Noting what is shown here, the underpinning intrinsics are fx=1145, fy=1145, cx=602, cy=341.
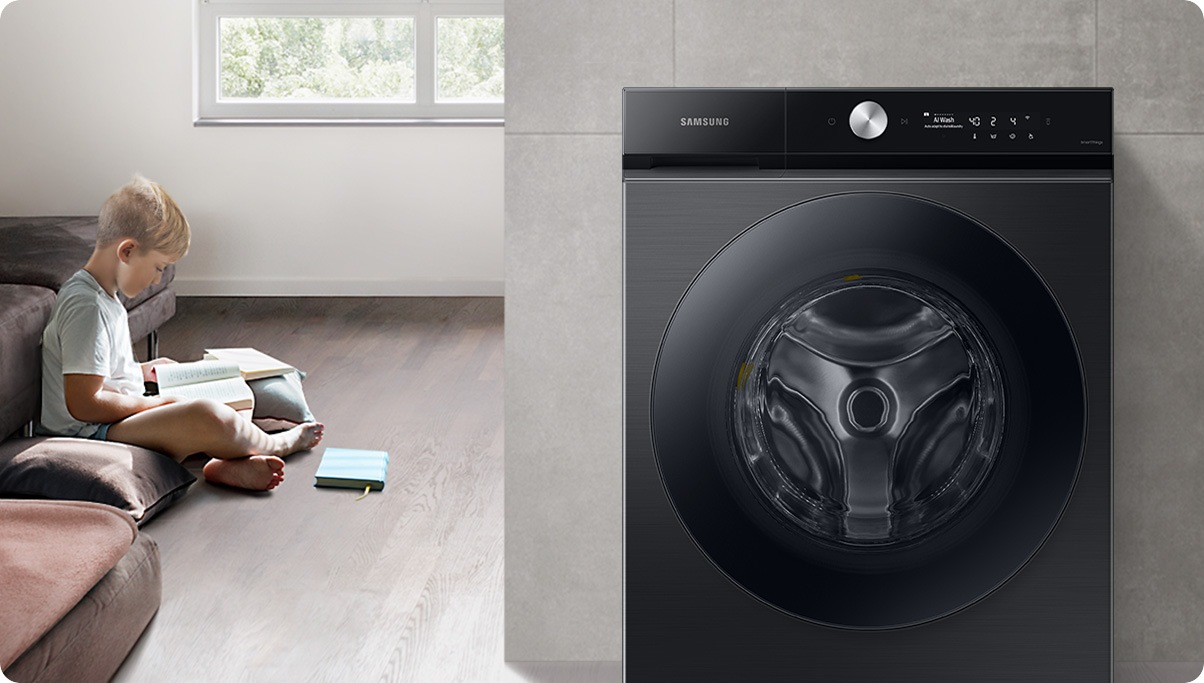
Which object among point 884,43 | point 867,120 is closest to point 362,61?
point 884,43

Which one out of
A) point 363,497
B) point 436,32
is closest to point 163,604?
point 363,497

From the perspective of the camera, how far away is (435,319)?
15.7ft

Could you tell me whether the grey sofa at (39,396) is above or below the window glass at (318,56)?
below

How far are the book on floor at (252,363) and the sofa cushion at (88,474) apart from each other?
2.15 ft

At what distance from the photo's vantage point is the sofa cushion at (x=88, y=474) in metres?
2.29

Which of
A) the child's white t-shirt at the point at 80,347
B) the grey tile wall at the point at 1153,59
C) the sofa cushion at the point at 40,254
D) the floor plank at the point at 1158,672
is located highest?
the grey tile wall at the point at 1153,59

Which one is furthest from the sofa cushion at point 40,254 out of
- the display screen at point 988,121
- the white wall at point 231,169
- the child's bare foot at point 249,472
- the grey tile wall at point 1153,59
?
the grey tile wall at point 1153,59

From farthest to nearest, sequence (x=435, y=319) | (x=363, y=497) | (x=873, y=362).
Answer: (x=435, y=319)
(x=363, y=497)
(x=873, y=362)

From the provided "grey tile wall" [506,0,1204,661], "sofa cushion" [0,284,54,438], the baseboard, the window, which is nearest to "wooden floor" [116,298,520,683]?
"grey tile wall" [506,0,1204,661]

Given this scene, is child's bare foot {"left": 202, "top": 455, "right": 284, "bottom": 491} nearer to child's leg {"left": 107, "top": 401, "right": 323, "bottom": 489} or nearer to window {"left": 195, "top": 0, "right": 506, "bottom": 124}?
child's leg {"left": 107, "top": 401, "right": 323, "bottom": 489}

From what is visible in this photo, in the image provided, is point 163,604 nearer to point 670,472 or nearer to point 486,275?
point 670,472

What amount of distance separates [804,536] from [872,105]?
0.56m

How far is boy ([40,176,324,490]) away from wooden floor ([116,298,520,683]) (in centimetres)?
10

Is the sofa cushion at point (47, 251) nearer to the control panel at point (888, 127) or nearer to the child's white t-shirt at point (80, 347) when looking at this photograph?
the child's white t-shirt at point (80, 347)
